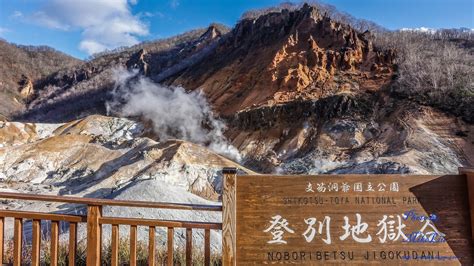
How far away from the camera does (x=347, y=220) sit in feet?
11.1

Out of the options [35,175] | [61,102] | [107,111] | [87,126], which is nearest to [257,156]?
[35,175]

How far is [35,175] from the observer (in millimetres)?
18750

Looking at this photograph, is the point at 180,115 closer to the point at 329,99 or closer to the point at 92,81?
the point at 329,99

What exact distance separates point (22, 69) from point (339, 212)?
7023 cm

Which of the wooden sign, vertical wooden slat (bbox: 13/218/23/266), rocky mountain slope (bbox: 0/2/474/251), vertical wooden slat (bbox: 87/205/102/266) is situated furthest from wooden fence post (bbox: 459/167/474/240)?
rocky mountain slope (bbox: 0/2/474/251)

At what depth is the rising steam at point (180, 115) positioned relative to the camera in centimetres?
2308

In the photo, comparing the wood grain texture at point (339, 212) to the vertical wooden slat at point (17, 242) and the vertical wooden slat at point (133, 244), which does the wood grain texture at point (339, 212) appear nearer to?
the vertical wooden slat at point (133, 244)

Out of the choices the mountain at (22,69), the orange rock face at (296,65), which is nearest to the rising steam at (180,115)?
the orange rock face at (296,65)

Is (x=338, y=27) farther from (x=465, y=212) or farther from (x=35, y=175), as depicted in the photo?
(x=465, y=212)

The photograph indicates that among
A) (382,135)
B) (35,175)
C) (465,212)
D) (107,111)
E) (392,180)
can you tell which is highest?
(107,111)

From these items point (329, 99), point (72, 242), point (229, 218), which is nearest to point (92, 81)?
point (329, 99)

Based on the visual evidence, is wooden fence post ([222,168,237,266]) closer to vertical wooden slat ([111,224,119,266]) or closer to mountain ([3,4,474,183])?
vertical wooden slat ([111,224,119,266])

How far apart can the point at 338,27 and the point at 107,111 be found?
67.3 feet

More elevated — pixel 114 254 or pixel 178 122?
pixel 178 122
